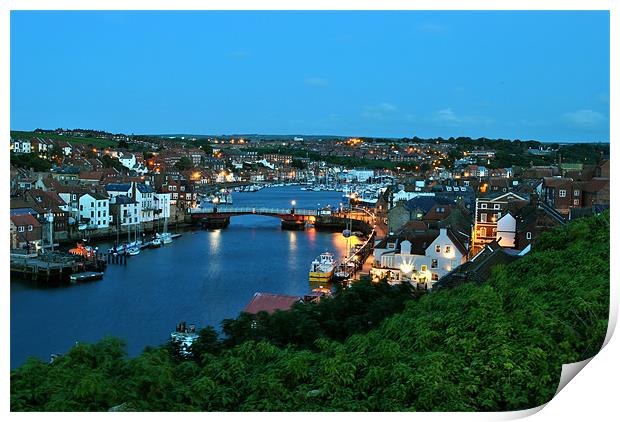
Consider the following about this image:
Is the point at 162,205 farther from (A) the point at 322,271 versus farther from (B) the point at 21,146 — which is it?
(A) the point at 322,271

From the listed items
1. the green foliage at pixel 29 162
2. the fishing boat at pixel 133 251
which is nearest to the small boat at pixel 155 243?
the fishing boat at pixel 133 251

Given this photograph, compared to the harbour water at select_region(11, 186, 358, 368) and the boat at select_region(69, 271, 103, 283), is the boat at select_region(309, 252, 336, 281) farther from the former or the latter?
the boat at select_region(69, 271, 103, 283)

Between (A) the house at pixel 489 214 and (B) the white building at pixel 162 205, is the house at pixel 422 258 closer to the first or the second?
(A) the house at pixel 489 214

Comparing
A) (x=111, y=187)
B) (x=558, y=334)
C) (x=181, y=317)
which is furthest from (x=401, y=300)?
(x=111, y=187)

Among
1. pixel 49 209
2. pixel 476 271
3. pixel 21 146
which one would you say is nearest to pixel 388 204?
pixel 49 209

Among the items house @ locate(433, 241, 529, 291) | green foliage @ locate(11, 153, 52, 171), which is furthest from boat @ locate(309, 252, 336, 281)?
green foliage @ locate(11, 153, 52, 171)

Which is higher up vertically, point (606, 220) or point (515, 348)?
point (606, 220)

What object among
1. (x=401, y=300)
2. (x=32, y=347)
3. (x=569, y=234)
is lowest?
(x=32, y=347)
